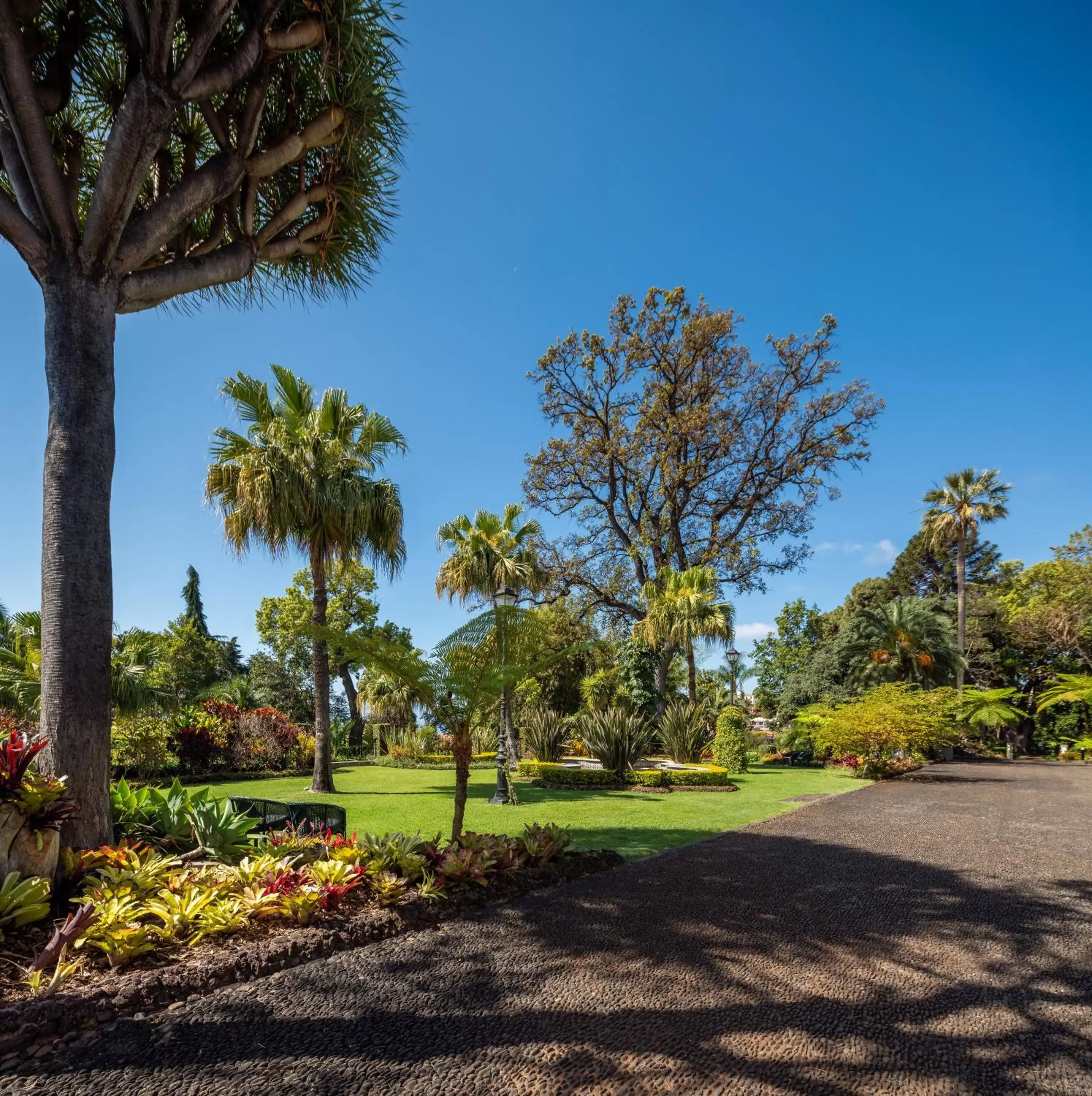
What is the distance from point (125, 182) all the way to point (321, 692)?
927cm

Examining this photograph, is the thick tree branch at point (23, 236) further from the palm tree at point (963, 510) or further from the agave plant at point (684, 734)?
the palm tree at point (963, 510)

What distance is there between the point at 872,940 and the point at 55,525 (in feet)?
19.8

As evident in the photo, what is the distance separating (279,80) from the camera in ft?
18.2

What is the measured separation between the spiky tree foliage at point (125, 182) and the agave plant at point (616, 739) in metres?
10.6

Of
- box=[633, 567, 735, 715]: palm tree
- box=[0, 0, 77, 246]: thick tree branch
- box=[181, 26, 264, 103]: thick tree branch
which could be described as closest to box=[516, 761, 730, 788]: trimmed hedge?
box=[633, 567, 735, 715]: palm tree

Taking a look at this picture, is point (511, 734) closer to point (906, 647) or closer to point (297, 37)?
point (297, 37)

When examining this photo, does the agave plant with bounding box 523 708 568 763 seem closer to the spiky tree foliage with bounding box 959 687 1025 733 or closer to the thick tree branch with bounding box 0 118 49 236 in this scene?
the spiky tree foliage with bounding box 959 687 1025 733

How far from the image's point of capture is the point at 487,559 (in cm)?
1711

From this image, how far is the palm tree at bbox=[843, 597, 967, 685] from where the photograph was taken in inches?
923

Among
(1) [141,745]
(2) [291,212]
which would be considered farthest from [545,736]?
(2) [291,212]

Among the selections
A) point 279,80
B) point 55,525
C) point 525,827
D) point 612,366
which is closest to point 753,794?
point 525,827

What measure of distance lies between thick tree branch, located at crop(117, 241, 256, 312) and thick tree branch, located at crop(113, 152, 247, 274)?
0.12 meters

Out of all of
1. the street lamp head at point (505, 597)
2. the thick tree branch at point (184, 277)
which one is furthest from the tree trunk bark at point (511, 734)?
the thick tree branch at point (184, 277)

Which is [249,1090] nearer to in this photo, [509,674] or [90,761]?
[90,761]
